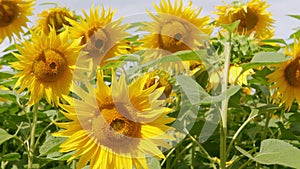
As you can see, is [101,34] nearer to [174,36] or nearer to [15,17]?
[174,36]

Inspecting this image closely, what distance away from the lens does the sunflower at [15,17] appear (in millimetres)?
3012

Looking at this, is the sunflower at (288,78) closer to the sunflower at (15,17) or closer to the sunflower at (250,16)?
the sunflower at (250,16)

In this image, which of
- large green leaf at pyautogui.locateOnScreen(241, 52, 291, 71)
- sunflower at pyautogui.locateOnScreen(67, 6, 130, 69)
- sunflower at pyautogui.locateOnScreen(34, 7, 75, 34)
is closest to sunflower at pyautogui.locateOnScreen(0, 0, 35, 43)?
sunflower at pyautogui.locateOnScreen(34, 7, 75, 34)

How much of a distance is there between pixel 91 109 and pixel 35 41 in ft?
2.27

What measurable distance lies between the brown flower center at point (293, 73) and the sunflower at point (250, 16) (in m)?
0.65

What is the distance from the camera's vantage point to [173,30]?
2217 millimetres

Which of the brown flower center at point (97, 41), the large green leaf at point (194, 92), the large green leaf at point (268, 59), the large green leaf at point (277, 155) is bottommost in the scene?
the large green leaf at point (277, 155)

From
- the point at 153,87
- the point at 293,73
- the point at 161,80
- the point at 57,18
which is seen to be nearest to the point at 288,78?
the point at 293,73

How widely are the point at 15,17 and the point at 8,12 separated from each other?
75 mm

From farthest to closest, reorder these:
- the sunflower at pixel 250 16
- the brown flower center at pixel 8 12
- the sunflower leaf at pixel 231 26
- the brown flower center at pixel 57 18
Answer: the brown flower center at pixel 8 12, the brown flower center at pixel 57 18, the sunflower at pixel 250 16, the sunflower leaf at pixel 231 26

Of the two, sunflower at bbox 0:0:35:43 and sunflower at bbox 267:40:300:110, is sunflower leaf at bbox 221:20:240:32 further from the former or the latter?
sunflower at bbox 0:0:35:43

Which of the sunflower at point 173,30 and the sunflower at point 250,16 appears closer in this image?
the sunflower at point 173,30

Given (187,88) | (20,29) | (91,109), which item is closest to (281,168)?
(187,88)

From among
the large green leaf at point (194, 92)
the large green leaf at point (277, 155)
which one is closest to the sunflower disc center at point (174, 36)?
the large green leaf at point (194, 92)
